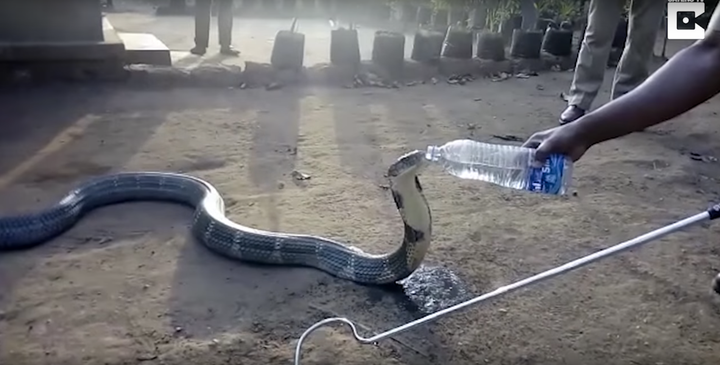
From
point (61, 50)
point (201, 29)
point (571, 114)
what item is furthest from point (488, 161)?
point (201, 29)

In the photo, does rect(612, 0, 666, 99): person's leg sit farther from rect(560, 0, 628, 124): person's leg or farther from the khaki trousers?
rect(560, 0, 628, 124): person's leg

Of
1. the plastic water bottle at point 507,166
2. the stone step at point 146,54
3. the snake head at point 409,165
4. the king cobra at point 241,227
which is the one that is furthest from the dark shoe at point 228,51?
the plastic water bottle at point 507,166

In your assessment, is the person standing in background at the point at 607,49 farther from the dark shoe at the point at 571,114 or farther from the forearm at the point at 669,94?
the forearm at the point at 669,94

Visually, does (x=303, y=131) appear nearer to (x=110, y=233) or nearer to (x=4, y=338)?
(x=110, y=233)

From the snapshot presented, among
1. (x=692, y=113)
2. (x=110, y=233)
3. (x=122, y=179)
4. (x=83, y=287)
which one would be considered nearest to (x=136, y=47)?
(x=122, y=179)

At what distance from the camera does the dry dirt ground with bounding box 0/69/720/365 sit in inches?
92.6

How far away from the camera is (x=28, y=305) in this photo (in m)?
2.56

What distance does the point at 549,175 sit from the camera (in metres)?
1.65

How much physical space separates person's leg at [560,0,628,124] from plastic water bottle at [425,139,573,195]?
3.26m

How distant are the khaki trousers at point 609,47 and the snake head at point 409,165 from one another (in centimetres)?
333

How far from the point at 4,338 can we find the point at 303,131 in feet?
10.3

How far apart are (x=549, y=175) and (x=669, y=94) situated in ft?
1.12

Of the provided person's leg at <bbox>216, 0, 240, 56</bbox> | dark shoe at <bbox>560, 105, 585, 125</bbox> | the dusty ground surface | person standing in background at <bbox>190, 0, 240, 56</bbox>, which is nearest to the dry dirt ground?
the dusty ground surface

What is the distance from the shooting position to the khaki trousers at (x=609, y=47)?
512 cm
